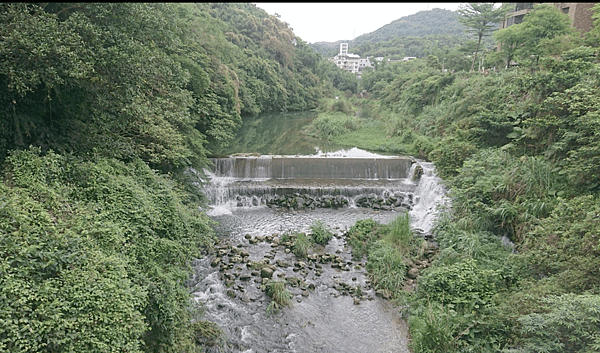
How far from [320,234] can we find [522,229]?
15.7 feet

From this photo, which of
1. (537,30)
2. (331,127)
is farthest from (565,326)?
(331,127)

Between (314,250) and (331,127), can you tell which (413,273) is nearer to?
(314,250)

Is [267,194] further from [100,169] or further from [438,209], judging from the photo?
[100,169]

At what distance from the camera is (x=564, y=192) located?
7660 millimetres

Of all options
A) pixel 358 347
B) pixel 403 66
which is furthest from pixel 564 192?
pixel 403 66

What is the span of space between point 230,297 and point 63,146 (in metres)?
4.13

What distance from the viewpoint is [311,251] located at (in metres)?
9.78

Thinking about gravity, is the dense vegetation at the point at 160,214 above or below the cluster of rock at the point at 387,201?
above

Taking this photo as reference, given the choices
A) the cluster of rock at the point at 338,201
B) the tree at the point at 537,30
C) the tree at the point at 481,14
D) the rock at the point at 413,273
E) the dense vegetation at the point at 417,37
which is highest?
the dense vegetation at the point at 417,37

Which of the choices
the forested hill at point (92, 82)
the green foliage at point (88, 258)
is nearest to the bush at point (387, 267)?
the green foliage at point (88, 258)

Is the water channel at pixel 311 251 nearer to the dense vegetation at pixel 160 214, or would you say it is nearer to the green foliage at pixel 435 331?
the green foliage at pixel 435 331

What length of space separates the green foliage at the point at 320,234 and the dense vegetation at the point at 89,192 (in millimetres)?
3450

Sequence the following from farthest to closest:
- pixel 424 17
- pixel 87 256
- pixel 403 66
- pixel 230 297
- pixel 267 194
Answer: pixel 424 17 < pixel 403 66 < pixel 267 194 < pixel 230 297 < pixel 87 256

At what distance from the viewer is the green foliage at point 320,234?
10.2m
